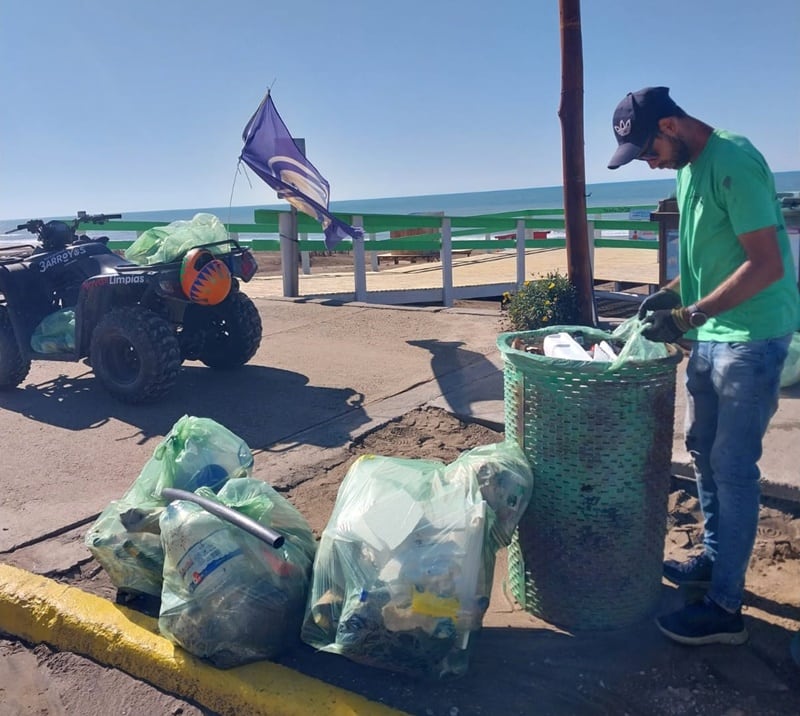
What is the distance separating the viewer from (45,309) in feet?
21.0

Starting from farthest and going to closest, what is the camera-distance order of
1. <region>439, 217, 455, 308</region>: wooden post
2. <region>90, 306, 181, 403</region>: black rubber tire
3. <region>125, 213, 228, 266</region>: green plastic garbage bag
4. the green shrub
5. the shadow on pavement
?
1. <region>439, 217, 455, 308</region>: wooden post
2. the green shrub
3. <region>125, 213, 228, 266</region>: green plastic garbage bag
4. <region>90, 306, 181, 403</region>: black rubber tire
5. the shadow on pavement

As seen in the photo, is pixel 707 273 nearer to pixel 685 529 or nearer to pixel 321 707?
pixel 685 529

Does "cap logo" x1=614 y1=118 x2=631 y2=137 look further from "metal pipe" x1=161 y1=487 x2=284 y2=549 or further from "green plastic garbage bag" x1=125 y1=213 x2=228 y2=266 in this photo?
"green plastic garbage bag" x1=125 y1=213 x2=228 y2=266

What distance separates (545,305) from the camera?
7172 millimetres

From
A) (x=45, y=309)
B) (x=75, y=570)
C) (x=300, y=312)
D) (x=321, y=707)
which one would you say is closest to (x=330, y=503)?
(x=75, y=570)

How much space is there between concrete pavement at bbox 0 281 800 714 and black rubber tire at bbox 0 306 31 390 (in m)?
0.15

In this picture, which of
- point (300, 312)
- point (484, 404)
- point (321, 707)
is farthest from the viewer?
point (300, 312)

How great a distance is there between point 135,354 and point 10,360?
119 centimetres

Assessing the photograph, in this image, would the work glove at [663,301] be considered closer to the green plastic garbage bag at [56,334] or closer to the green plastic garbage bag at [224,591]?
the green plastic garbage bag at [224,591]

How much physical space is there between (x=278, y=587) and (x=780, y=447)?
9.46 feet

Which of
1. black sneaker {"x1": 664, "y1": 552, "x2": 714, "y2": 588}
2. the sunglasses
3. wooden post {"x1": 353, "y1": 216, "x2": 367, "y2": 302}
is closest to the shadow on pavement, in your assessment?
black sneaker {"x1": 664, "y1": 552, "x2": 714, "y2": 588}

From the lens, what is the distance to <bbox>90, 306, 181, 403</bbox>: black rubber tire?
539 centimetres

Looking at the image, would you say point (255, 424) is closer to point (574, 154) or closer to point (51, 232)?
point (51, 232)

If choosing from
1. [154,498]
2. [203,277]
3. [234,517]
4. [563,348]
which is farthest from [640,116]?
[203,277]
